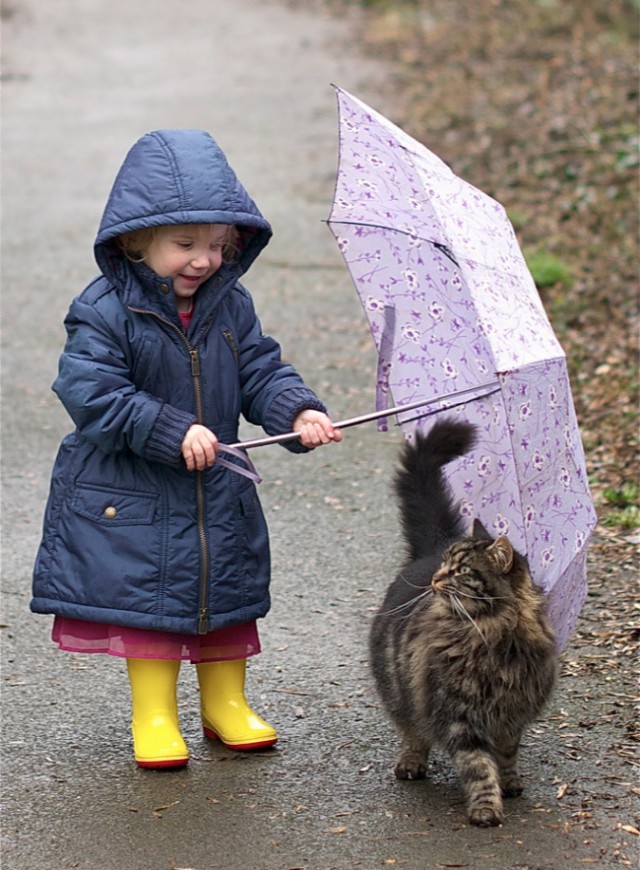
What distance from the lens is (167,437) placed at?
3773 millimetres

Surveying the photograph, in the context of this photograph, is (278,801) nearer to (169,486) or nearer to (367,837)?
(367,837)

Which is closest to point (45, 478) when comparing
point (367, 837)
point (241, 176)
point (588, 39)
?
point (367, 837)

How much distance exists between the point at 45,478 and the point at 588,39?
1117 cm

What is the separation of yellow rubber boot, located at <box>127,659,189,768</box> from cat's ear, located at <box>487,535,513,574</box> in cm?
107

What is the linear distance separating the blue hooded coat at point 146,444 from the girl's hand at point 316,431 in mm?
52

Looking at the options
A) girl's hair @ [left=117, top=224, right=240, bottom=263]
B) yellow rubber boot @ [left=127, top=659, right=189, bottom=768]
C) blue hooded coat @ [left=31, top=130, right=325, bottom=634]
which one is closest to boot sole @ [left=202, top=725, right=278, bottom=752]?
yellow rubber boot @ [left=127, top=659, right=189, bottom=768]

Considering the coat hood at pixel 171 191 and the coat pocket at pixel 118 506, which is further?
the coat pocket at pixel 118 506

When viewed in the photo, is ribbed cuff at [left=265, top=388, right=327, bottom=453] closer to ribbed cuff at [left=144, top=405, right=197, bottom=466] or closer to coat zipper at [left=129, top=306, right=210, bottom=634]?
coat zipper at [left=129, top=306, right=210, bottom=634]

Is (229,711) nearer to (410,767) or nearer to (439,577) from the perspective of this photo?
(410,767)

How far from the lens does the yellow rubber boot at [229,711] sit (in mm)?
4125

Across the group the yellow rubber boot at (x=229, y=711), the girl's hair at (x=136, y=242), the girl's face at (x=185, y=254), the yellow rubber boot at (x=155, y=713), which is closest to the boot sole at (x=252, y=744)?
the yellow rubber boot at (x=229, y=711)

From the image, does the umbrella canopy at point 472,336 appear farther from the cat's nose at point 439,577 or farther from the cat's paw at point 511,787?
the cat's paw at point 511,787

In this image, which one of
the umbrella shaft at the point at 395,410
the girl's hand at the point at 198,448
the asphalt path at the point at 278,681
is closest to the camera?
the asphalt path at the point at 278,681

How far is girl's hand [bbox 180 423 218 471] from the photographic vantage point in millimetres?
3758
